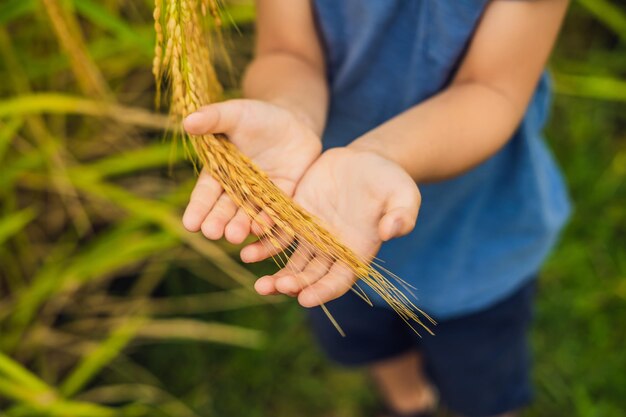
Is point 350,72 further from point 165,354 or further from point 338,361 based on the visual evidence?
point 165,354

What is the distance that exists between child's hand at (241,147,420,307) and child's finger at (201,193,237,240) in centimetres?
4

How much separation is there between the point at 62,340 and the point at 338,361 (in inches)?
28.2

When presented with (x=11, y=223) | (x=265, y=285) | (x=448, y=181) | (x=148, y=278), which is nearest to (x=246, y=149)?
(x=265, y=285)

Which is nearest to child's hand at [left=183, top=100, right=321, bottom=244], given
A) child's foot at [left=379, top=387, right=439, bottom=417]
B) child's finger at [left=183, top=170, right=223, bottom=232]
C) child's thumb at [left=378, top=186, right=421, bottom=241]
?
child's finger at [left=183, top=170, right=223, bottom=232]

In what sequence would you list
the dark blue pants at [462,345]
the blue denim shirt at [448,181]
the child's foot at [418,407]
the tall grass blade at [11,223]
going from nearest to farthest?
the blue denim shirt at [448,181], the dark blue pants at [462,345], the tall grass blade at [11,223], the child's foot at [418,407]

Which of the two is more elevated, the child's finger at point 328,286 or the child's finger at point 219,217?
the child's finger at point 219,217

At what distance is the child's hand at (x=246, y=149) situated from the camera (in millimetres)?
791

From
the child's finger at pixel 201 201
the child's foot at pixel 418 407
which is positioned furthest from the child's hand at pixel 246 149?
the child's foot at pixel 418 407

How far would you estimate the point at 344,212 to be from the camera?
844 mm

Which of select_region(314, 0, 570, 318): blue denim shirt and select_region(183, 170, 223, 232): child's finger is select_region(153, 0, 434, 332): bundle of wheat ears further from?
select_region(314, 0, 570, 318): blue denim shirt

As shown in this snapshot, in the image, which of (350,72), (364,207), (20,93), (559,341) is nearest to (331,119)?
(350,72)

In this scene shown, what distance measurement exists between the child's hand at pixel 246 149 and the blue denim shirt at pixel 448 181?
212 mm

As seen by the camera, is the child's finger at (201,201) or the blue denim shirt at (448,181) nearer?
the child's finger at (201,201)

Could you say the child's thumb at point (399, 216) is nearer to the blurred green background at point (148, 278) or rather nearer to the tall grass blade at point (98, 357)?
the blurred green background at point (148, 278)
